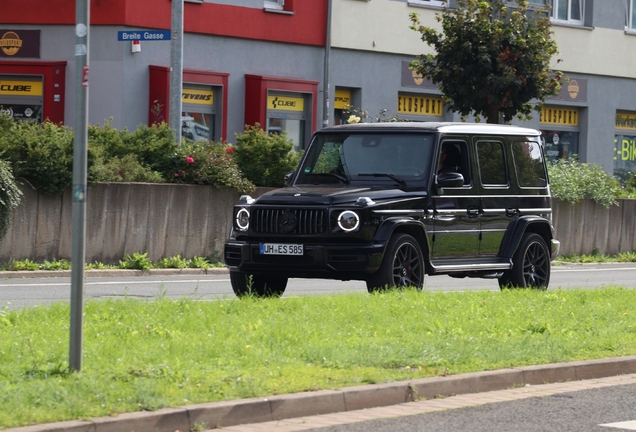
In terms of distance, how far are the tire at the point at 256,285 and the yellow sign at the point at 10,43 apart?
49.5 ft

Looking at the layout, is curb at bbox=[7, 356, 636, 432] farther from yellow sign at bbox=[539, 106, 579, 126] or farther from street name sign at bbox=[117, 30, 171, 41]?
yellow sign at bbox=[539, 106, 579, 126]

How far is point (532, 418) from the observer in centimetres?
780

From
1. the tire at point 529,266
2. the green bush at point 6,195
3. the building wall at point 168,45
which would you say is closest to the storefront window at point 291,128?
the building wall at point 168,45

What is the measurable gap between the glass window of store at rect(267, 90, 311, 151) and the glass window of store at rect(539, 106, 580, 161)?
A: 8.79 meters

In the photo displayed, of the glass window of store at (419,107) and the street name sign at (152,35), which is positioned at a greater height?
the street name sign at (152,35)

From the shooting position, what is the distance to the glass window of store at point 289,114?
30500mm

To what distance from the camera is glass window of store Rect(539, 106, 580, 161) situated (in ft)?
123

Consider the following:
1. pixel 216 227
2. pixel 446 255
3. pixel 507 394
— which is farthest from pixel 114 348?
pixel 216 227

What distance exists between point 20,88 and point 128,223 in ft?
28.1

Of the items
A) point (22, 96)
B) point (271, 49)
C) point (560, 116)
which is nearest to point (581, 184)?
point (271, 49)

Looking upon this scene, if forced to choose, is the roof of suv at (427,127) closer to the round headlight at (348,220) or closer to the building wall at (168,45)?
the round headlight at (348,220)

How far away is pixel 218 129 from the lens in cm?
2950

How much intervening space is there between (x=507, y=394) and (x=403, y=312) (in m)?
2.87

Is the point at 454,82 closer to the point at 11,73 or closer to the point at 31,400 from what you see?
the point at 11,73
